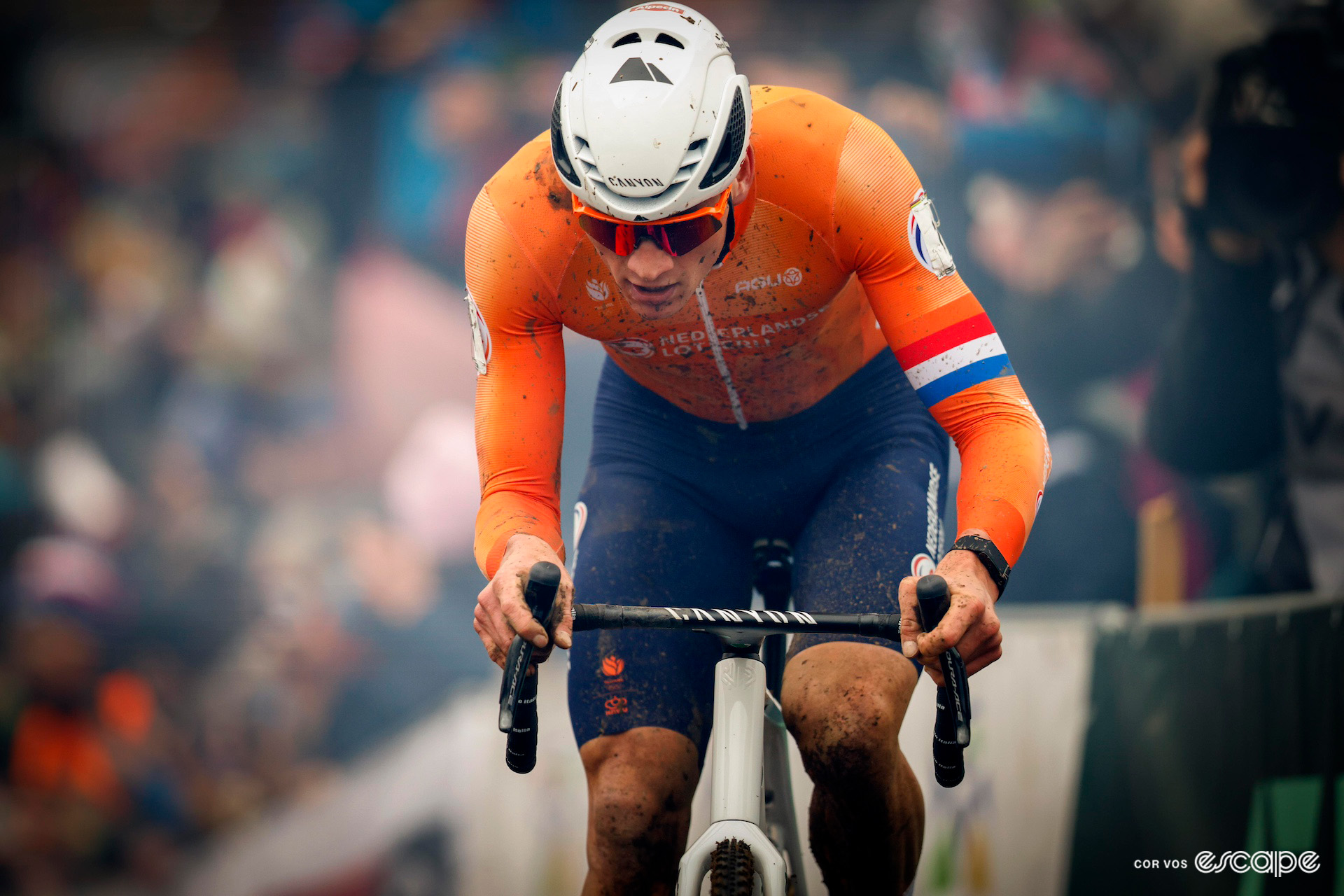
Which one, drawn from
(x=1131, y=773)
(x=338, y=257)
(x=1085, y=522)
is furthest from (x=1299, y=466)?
(x=338, y=257)

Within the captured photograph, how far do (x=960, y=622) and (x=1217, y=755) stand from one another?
2909mm

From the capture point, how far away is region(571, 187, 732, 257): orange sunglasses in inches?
81.5

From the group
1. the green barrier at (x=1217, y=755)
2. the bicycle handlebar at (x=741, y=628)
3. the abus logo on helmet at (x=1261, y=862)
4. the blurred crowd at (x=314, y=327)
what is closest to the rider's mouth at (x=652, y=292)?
the bicycle handlebar at (x=741, y=628)

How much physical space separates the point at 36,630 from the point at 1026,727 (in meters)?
5.33

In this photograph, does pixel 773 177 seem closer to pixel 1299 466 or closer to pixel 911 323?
pixel 911 323

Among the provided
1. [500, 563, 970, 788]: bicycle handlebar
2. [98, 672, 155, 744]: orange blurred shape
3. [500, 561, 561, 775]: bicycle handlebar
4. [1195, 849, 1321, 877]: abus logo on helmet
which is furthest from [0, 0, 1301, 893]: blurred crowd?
[500, 561, 561, 775]: bicycle handlebar

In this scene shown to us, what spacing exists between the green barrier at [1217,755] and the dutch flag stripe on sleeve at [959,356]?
2.40m

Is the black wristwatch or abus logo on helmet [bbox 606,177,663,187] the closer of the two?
the black wristwatch

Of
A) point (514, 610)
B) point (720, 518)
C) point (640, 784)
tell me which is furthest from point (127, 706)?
point (514, 610)

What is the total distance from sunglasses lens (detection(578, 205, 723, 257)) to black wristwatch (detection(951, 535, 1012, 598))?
0.76m

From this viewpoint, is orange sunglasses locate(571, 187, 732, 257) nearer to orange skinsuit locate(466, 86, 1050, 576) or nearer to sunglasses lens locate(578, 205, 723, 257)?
sunglasses lens locate(578, 205, 723, 257)

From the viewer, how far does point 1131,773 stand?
4.34 metres

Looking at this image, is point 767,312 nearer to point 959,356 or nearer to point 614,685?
point 959,356

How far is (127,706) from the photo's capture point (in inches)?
235
